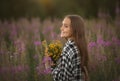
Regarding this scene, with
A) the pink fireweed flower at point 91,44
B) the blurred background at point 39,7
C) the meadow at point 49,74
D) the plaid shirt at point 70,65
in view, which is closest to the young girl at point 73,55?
the plaid shirt at point 70,65

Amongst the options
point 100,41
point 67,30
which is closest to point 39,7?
point 100,41

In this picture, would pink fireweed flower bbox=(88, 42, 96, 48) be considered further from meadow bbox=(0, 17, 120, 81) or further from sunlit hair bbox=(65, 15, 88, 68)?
sunlit hair bbox=(65, 15, 88, 68)

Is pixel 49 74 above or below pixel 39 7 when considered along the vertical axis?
below

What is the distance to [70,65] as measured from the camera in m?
6.01

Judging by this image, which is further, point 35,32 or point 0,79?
point 35,32

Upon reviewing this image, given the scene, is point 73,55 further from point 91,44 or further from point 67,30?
point 91,44

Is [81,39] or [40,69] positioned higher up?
[81,39]

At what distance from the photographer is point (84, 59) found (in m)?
6.11

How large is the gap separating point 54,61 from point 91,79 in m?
1.20

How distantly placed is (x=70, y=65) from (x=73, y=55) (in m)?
0.13

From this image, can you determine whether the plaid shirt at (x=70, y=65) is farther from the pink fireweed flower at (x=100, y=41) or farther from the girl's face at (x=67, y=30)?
the pink fireweed flower at (x=100, y=41)

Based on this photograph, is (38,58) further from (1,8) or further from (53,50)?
(1,8)

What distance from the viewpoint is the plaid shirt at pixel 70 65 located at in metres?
6.01

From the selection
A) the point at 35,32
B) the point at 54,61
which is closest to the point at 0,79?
the point at 54,61
